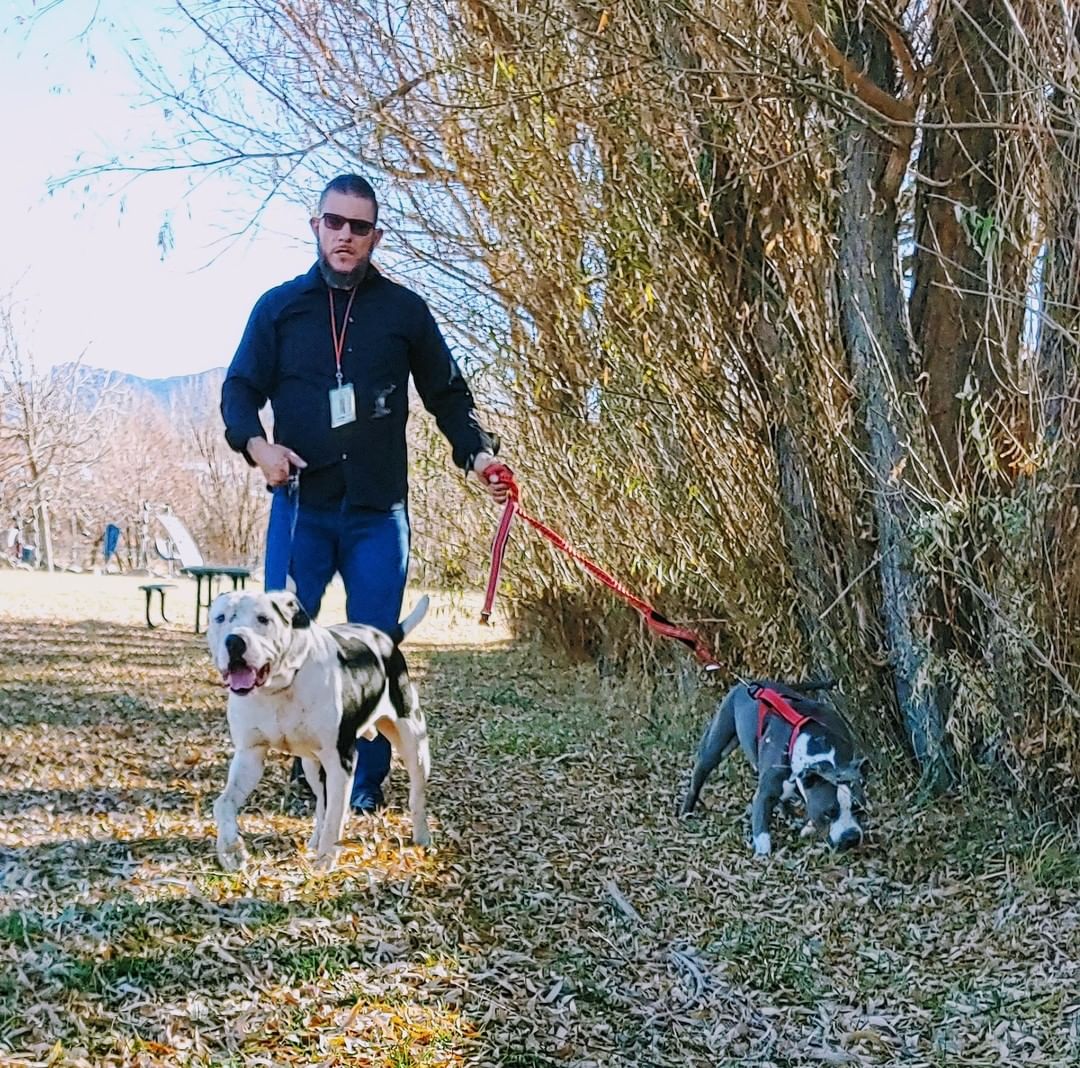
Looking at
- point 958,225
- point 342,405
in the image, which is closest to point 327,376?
point 342,405

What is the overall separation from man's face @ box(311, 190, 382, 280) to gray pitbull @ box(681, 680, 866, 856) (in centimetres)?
234

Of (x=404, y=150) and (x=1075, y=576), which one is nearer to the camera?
(x=1075, y=576)

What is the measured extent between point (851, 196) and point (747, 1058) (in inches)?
134

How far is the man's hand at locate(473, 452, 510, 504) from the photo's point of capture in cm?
466

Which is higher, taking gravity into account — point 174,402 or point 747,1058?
point 174,402

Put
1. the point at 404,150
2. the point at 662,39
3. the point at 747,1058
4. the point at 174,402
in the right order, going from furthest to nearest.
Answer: the point at 174,402
the point at 404,150
the point at 662,39
the point at 747,1058

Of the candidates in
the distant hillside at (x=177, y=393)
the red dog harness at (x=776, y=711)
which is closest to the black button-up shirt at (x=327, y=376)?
the red dog harness at (x=776, y=711)

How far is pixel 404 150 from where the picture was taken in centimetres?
800

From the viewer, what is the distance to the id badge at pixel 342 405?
4.61 metres

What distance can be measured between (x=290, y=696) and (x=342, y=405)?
1.16 metres

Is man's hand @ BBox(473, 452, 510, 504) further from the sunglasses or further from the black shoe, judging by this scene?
the black shoe

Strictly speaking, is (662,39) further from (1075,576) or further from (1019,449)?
(1075,576)

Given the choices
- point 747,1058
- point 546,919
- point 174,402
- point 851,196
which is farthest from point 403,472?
point 174,402

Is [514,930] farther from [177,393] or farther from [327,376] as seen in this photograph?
[177,393]
